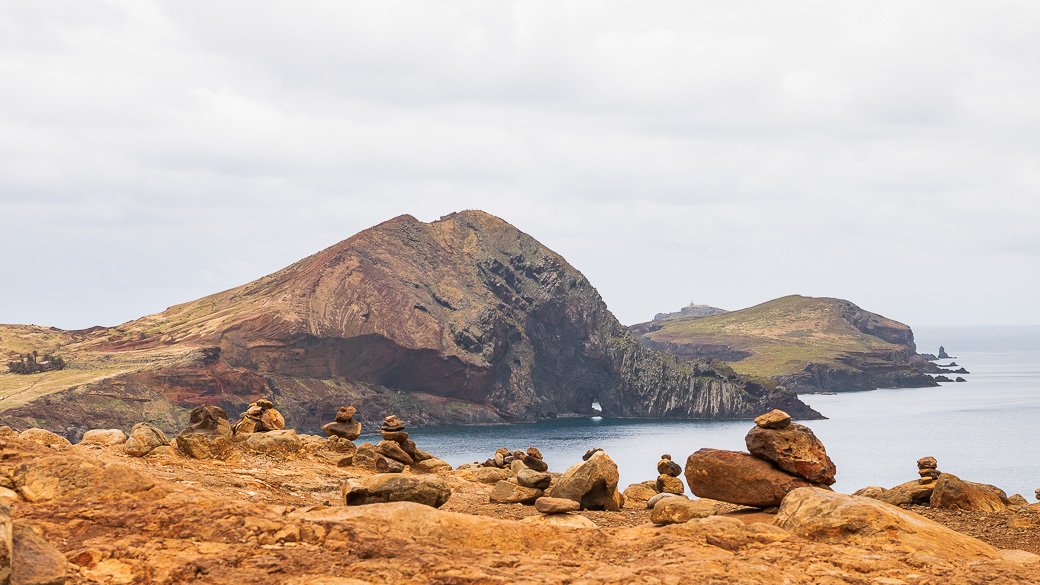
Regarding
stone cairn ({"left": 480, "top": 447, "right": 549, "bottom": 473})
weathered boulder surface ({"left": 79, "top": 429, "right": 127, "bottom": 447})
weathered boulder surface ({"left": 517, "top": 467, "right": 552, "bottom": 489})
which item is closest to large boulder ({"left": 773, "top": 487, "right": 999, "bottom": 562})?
weathered boulder surface ({"left": 517, "top": 467, "right": 552, "bottom": 489})

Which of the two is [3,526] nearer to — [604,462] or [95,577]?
[95,577]

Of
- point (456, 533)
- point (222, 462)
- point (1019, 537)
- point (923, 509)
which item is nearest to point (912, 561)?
point (456, 533)

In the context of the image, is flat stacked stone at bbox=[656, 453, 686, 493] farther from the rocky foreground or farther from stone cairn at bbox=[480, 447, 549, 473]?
the rocky foreground

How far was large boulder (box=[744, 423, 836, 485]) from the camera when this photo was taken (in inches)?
1274

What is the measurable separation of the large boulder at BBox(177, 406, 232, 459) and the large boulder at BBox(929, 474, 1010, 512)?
30999mm

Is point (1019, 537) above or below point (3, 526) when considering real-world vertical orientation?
below

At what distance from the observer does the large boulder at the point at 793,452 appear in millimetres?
32359

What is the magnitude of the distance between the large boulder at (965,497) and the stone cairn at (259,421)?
32727mm

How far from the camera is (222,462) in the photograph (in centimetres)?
3862

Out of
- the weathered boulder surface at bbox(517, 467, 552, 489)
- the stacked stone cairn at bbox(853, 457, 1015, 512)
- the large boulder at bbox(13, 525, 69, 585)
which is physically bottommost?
the stacked stone cairn at bbox(853, 457, 1015, 512)

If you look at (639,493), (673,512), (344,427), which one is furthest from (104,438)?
(673,512)

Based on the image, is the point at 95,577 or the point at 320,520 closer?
the point at 95,577

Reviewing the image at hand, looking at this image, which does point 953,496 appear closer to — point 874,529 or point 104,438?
point 874,529

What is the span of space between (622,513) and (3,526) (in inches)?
1042
